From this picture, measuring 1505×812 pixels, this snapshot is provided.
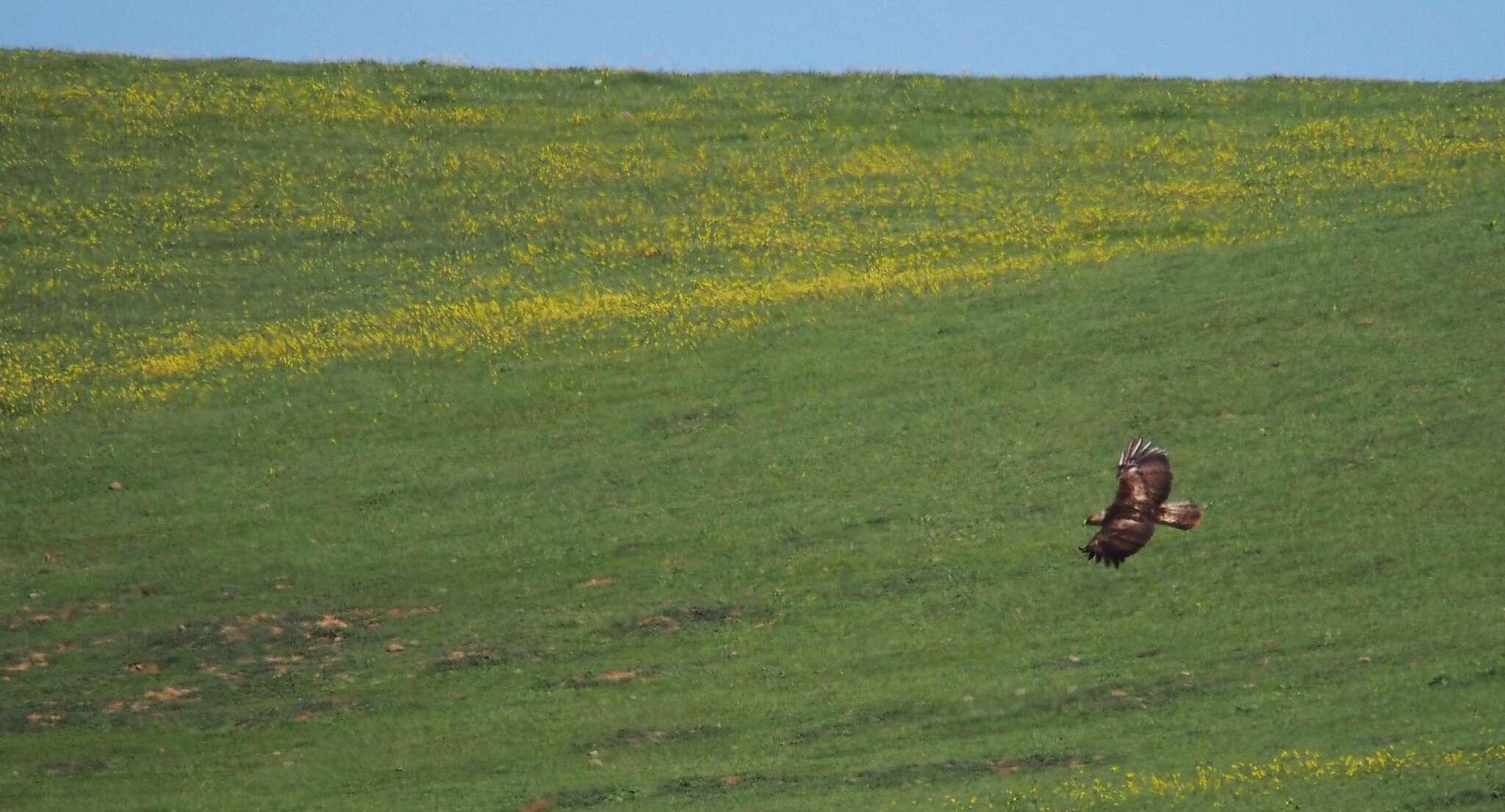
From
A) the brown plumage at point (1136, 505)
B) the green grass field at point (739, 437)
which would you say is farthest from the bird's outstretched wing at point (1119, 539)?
the green grass field at point (739, 437)

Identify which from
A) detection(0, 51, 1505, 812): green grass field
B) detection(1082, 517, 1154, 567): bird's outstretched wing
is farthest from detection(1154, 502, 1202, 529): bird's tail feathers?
detection(0, 51, 1505, 812): green grass field

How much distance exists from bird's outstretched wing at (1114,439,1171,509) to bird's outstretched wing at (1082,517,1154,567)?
0.23m

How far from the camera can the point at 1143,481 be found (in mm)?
18094

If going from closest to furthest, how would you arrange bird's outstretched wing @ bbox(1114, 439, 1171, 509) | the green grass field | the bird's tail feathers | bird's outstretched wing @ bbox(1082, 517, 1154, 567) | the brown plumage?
the bird's tail feathers
bird's outstretched wing @ bbox(1082, 517, 1154, 567)
the brown plumage
bird's outstretched wing @ bbox(1114, 439, 1171, 509)
the green grass field

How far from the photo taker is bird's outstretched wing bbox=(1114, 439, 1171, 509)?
18.0 metres

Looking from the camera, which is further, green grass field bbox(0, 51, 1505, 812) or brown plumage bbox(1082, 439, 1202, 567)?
green grass field bbox(0, 51, 1505, 812)

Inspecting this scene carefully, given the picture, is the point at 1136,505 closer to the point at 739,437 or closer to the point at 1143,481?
the point at 1143,481

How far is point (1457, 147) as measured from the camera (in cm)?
4641

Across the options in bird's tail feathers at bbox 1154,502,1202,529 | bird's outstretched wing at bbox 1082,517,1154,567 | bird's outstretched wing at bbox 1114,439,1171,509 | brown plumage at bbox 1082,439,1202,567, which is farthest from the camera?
bird's outstretched wing at bbox 1114,439,1171,509

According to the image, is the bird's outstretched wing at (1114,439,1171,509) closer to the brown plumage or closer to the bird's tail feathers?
the brown plumage

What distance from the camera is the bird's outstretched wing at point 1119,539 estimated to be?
685 inches

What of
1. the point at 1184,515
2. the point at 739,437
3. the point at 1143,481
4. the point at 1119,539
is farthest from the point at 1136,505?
the point at 739,437

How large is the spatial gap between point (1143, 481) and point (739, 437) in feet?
55.7

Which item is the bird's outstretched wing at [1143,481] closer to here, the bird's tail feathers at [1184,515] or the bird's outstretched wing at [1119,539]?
the bird's outstretched wing at [1119,539]
